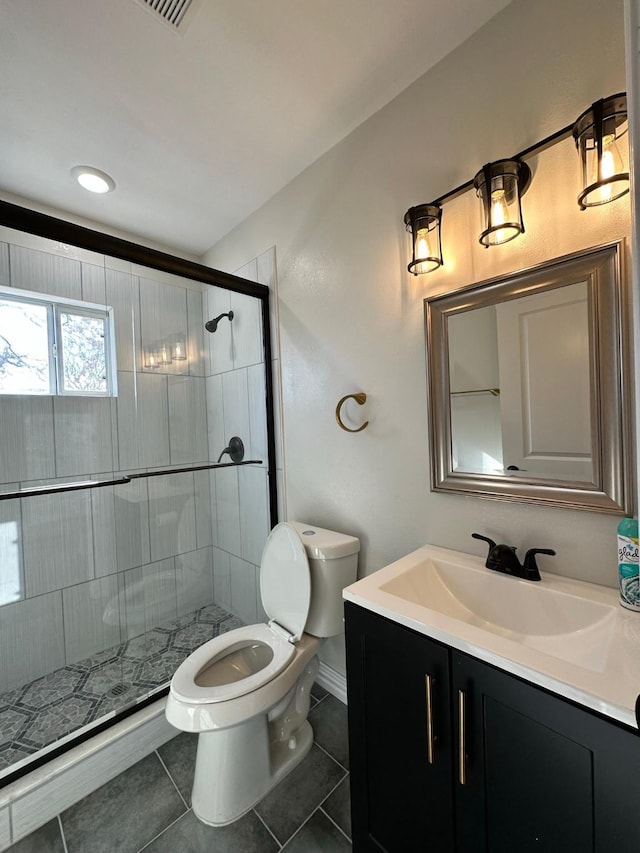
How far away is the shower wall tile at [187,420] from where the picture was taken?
215 centimetres

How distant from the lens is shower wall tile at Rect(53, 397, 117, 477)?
1.87 meters

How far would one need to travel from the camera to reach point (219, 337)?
87.2 inches

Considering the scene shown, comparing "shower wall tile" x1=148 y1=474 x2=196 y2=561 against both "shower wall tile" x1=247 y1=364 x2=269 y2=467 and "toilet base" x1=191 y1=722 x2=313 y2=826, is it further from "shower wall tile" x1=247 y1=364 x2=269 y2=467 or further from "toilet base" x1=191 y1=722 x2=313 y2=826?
"toilet base" x1=191 y1=722 x2=313 y2=826

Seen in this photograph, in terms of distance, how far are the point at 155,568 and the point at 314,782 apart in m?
1.31

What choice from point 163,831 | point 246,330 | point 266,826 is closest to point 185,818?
point 163,831

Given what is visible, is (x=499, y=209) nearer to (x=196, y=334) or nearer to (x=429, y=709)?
(x=429, y=709)

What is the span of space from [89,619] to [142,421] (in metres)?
1.10

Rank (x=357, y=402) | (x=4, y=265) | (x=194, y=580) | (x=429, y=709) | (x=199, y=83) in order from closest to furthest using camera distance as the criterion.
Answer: (x=429, y=709), (x=199, y=83), (x=357, y=402), (x=4, y=265), (x=194, y=580)

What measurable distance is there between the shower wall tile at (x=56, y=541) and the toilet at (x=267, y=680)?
965 mm

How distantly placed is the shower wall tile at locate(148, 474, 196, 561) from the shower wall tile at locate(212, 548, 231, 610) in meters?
0.18

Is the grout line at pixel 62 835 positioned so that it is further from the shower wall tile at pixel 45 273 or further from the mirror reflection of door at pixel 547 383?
the shower wall tile at pixel 45 273

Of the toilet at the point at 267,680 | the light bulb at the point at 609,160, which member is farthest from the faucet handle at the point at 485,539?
the light bulb at the point at 609,160

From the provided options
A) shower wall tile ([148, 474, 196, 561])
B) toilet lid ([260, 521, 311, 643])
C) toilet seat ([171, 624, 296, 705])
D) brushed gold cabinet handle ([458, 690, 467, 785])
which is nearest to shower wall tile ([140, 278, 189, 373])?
shower wall tile ([148, 474, 196, 561])

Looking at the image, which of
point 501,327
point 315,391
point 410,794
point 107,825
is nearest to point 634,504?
point 501,327
